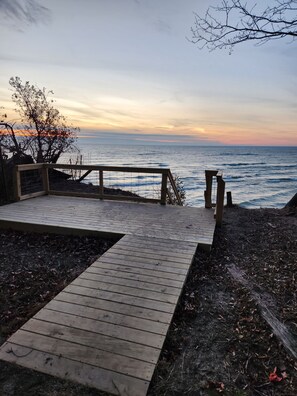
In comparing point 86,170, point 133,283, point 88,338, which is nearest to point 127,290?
point 133,283

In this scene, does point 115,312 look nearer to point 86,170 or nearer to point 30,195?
point 86,170

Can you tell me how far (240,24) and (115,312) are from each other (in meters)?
5.38

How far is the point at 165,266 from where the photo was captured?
3209 mm

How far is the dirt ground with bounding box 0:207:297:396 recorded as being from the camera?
5.60ft

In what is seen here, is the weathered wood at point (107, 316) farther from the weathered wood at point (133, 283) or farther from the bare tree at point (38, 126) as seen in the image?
the bare tree at point (38, 126)

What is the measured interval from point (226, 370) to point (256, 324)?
2.21ft

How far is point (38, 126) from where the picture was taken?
1001 centimetres

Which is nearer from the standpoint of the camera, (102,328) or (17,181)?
(102,328)

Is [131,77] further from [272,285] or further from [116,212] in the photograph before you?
[272,285]

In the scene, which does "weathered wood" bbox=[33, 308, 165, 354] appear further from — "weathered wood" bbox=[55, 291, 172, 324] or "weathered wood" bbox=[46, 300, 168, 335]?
"weathered wood" bbox=[55, 291, 172, 324]

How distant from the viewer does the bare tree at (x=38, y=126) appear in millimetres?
9500

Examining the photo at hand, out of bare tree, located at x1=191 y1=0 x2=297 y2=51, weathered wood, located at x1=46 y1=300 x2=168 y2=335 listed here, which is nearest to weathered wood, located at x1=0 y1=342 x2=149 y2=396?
weathered wood, located at x1=46 y1=300 x2=168 y2=335

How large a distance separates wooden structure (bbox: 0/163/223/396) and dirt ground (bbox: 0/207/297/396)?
0.37 ft

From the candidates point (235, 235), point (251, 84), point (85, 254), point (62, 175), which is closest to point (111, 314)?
point (85, 254)
